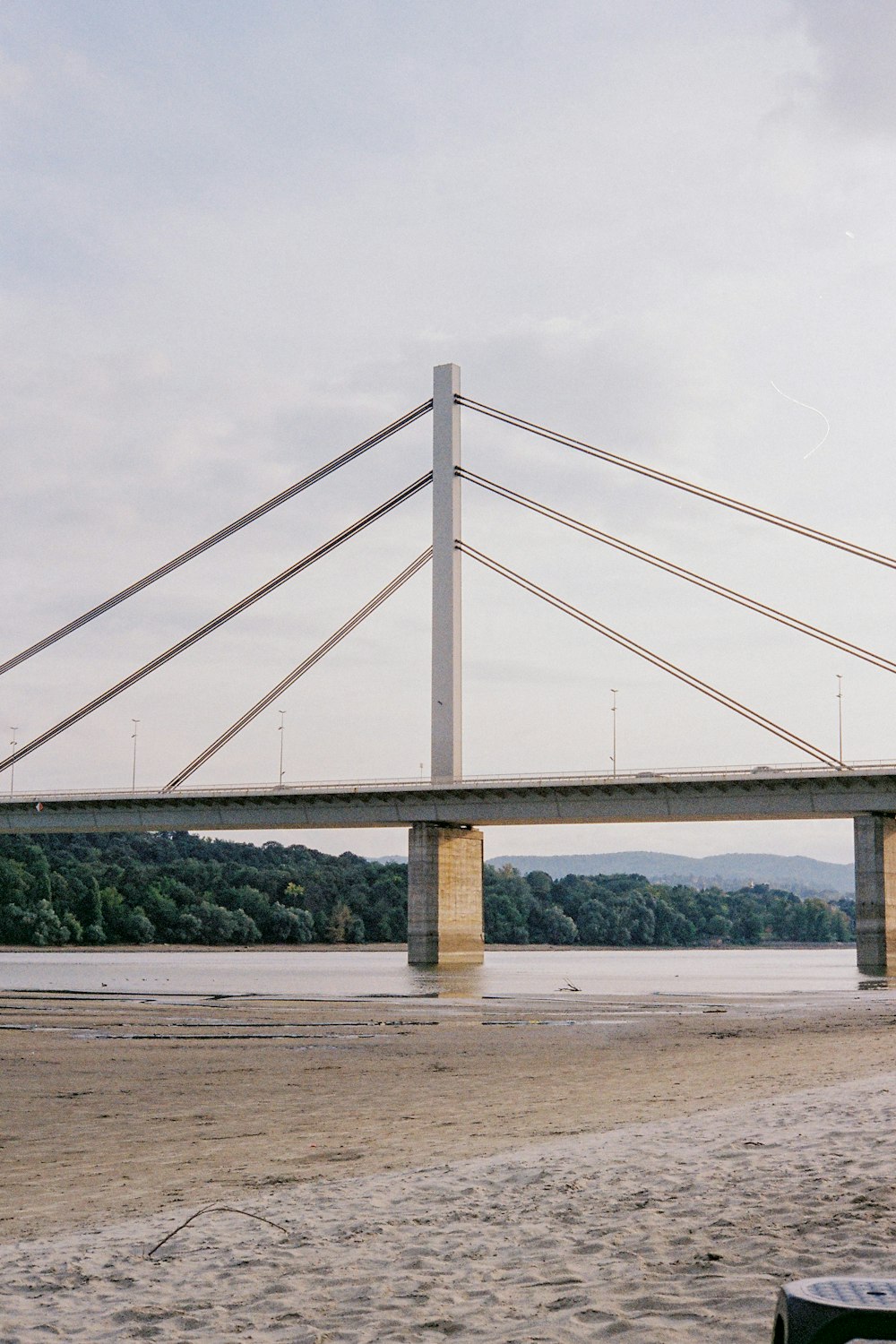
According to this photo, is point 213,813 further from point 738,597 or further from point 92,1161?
point 92,1161

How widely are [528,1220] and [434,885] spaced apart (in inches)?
2881

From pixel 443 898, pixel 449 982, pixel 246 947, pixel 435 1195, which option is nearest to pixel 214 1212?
pixel 435 1195

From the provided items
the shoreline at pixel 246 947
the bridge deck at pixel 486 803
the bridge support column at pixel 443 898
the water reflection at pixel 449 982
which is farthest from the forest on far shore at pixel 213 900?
the water reflection at pixel 449 982

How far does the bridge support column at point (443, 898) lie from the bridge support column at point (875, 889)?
76.1ft

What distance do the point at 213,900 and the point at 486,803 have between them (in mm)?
Answer: 82593

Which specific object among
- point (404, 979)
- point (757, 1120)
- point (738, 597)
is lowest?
point (404, 979)

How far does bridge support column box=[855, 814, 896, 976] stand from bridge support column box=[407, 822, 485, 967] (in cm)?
2320

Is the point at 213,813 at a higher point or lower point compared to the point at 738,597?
lower

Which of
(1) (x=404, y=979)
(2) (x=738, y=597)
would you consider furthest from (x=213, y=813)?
(2) (x=738, y=597)

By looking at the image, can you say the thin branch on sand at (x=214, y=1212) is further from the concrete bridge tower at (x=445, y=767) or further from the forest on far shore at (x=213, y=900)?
the forest on far shore at (x=213, y=900)

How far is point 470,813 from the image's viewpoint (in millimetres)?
79188

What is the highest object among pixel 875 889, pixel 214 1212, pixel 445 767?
pixel 445 767

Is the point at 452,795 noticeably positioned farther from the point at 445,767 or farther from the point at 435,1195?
the point at 435,1195

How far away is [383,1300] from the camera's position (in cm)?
639
